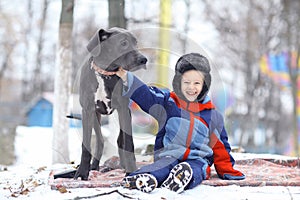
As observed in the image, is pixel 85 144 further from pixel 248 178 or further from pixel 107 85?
pixel 248 178

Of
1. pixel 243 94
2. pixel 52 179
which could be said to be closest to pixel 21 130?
pixel 52 179

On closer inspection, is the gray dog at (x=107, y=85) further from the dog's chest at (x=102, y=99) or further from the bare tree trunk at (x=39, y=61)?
the bare tree trunk at (x=39, y=61)

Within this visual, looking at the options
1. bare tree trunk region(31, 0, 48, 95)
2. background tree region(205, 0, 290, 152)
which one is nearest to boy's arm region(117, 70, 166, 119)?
background tree region(205, 0, 290, 152)

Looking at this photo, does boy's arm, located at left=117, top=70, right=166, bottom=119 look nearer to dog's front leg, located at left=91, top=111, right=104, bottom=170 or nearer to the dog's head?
the dog's head

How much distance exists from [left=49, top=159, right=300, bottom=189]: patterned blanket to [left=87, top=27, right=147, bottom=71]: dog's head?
83cm

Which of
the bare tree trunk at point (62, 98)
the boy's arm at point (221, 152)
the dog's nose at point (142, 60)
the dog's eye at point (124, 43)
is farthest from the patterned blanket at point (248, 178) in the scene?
the bare tree trunk at point (62, 98)

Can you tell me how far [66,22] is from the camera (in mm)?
6875

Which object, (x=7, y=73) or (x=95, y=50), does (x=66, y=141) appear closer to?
(x=95, y=50)

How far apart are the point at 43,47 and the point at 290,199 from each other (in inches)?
838

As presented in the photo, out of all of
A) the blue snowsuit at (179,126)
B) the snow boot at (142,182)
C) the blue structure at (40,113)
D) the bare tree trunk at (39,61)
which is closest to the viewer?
the snow boot at (142,182)

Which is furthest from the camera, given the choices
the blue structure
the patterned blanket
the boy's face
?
the blue structure

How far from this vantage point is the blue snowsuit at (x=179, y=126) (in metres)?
3.79

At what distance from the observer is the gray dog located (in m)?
3.68

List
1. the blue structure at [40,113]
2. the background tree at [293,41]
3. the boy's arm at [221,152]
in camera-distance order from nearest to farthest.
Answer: the boy's arm at [221,152] < the background tree at [293,41] < the blue structure at [40,113]
